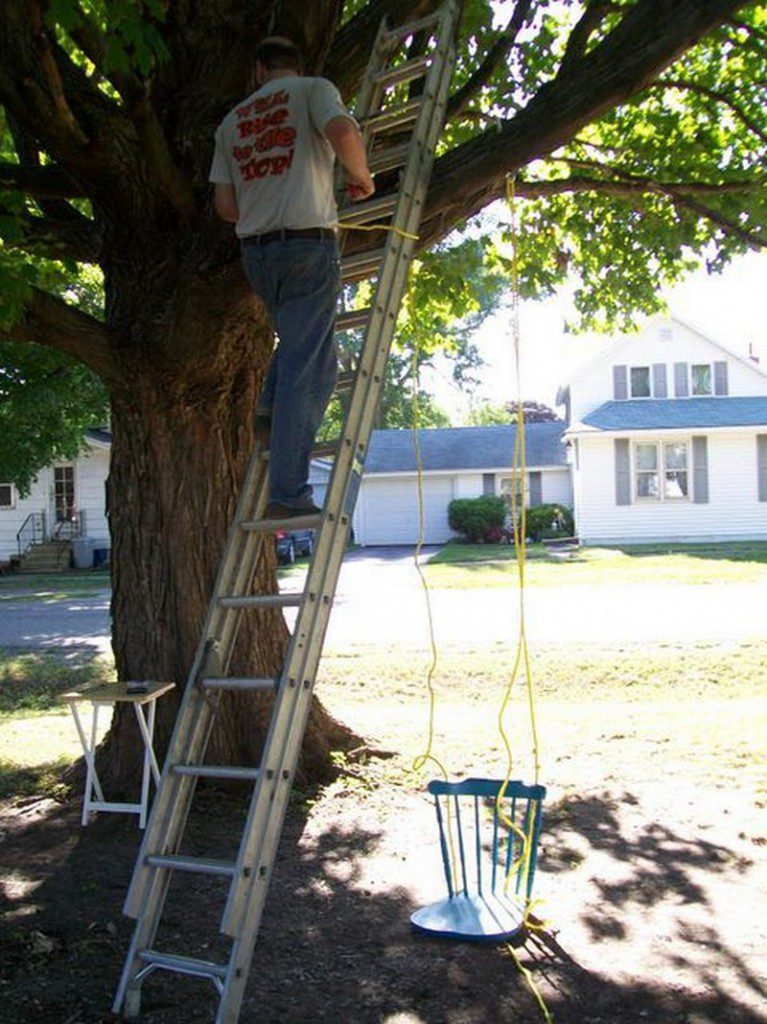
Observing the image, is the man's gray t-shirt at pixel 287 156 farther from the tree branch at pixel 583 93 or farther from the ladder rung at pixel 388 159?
the tree branch at pixel 583 93

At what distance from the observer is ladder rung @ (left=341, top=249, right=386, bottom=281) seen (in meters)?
4.94

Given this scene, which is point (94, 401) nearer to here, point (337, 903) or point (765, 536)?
point (337, 903)

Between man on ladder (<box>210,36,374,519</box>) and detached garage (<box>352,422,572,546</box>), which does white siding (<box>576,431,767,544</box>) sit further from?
man on ladder (<box>210,36,374,519</box>)

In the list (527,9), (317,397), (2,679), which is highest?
(527,9)

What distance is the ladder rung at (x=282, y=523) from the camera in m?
4.10

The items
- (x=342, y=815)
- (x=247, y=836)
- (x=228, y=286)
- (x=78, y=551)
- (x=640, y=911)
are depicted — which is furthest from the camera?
(x=78, y=551)

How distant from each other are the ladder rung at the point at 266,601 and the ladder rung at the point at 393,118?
97.9 inches

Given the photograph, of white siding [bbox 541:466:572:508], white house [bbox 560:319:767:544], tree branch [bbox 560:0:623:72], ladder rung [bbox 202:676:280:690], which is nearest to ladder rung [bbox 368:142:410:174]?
tree branch [bbox 560:0:623:72]

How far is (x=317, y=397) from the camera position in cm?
412

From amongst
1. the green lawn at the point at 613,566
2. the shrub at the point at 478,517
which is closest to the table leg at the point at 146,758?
the green lawn at the point at 613,566

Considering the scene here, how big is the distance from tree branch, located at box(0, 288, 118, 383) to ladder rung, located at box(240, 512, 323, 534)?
250cm

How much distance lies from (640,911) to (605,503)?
91.8ft

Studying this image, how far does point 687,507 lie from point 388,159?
28578mm

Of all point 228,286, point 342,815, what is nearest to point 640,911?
point 342,815
